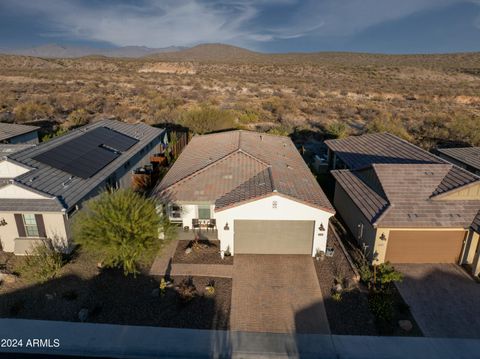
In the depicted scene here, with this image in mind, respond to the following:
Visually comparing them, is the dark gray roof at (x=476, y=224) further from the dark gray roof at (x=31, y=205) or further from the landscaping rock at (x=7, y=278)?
the landscaping rock at (x=7, y=278)

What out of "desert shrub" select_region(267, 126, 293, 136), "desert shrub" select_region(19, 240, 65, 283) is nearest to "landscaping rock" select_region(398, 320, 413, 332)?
"desert shrub" select_region(19, 240, 65, 283)

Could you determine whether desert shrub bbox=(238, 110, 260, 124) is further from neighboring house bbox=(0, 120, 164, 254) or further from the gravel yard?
the gravel yard

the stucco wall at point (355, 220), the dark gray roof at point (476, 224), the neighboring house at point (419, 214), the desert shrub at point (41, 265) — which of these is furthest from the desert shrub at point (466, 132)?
the desert shrub at point (41, 265)

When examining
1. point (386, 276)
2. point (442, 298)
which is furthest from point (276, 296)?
point (442, 298)

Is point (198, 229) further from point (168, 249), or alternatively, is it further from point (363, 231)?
point (363, 231)

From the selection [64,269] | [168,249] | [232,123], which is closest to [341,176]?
[168,249]
